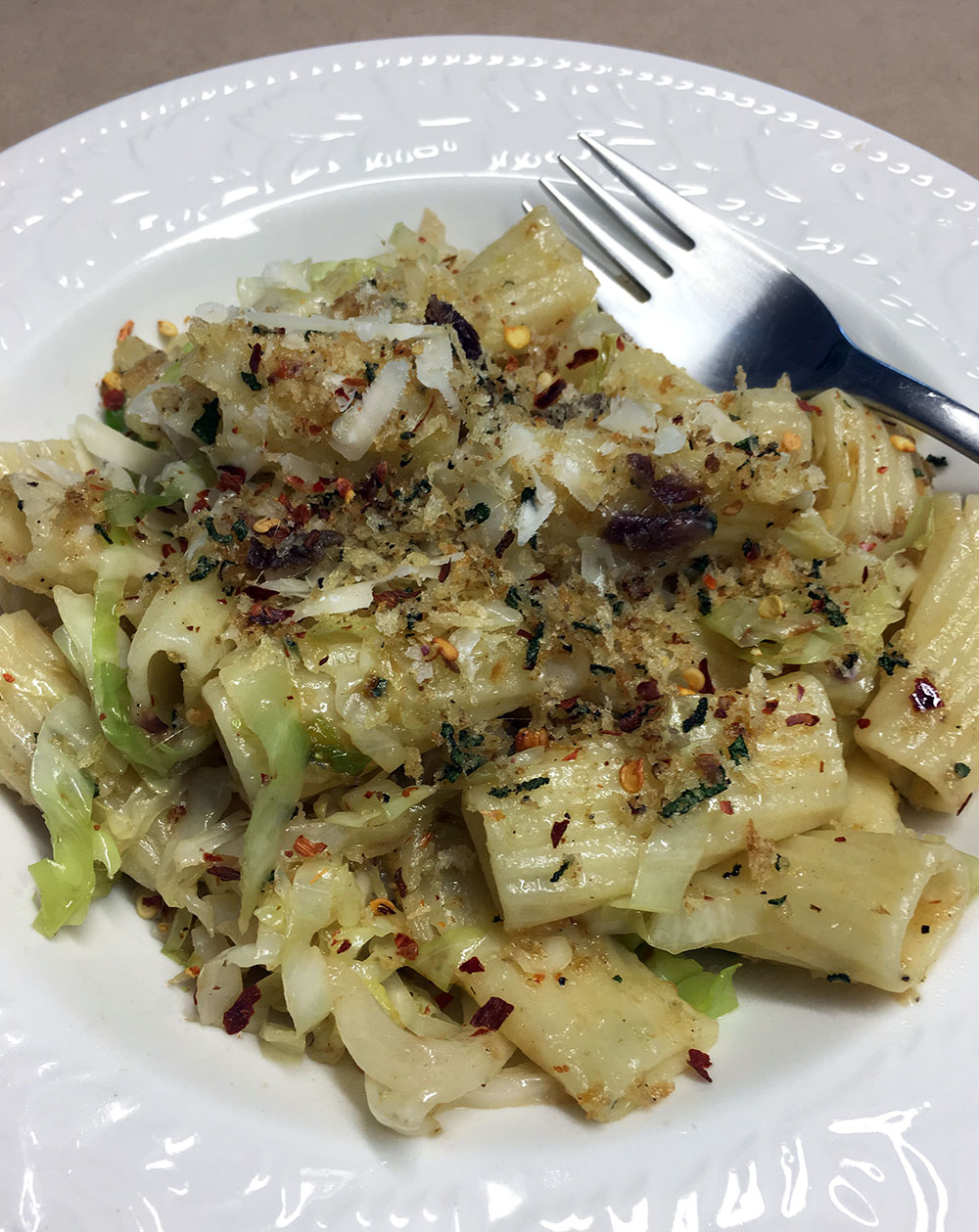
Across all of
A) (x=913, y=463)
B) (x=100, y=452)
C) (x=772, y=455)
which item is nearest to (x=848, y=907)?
(x=772, y=455)

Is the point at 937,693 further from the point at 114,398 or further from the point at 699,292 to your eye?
the point at 114,398

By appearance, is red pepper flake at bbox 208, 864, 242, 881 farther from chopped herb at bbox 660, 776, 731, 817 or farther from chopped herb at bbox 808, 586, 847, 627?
chopped herb at bbox 808, 586, 847, 627

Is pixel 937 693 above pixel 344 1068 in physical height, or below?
above

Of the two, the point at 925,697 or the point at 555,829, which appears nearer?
the point at 555,829

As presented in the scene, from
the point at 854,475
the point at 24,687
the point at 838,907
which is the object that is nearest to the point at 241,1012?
the point at 24,687

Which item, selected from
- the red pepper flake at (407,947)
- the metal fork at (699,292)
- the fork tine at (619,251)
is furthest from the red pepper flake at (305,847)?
the fork tine at (619,251)

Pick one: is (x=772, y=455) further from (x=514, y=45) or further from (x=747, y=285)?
(x=514, y=45)

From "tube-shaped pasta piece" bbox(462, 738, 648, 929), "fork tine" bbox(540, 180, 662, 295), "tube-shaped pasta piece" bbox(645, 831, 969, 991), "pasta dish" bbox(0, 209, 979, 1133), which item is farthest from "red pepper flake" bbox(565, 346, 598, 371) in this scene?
"tube-shaped pasta piece" bbox(645, 831, 969, 991)
